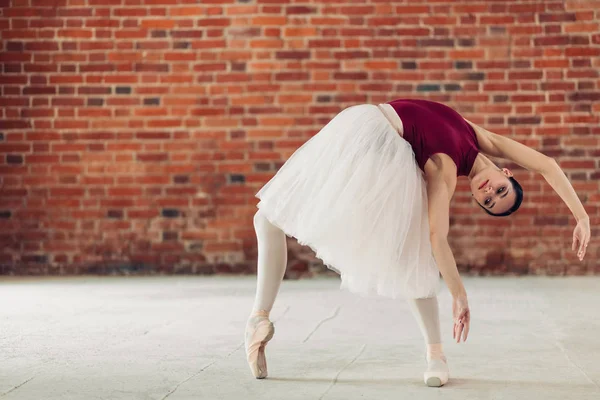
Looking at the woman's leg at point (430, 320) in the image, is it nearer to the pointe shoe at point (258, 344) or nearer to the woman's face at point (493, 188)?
the woman's face at point (493, 188)

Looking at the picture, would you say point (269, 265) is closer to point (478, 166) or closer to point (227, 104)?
point (478, 166)

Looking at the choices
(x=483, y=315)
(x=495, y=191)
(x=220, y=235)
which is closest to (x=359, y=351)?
(x=495, y=191)

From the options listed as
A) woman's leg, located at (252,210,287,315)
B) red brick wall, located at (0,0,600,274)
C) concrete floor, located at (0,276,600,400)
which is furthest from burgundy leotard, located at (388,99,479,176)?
red brick wall, located at (0,0,600,274)

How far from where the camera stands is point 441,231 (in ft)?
8.22

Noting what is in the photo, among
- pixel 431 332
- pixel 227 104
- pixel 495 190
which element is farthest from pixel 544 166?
pixel 227 104

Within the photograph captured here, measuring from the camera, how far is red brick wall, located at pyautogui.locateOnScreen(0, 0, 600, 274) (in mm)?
5957

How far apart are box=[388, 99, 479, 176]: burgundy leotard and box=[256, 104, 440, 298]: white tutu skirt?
0.04 m

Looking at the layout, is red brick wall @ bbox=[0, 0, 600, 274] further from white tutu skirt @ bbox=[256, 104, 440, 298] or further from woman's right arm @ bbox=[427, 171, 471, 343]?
woman's right arm @ bbox=[427, 171, 471, 343]

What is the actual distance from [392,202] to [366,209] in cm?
7

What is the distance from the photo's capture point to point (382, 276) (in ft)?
8.55

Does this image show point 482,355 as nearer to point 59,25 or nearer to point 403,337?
point 403,337

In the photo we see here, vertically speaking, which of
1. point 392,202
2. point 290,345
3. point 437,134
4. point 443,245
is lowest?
point 290,345

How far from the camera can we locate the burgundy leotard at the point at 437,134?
2553 millimetres

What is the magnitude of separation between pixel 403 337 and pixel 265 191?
1.07 metres
